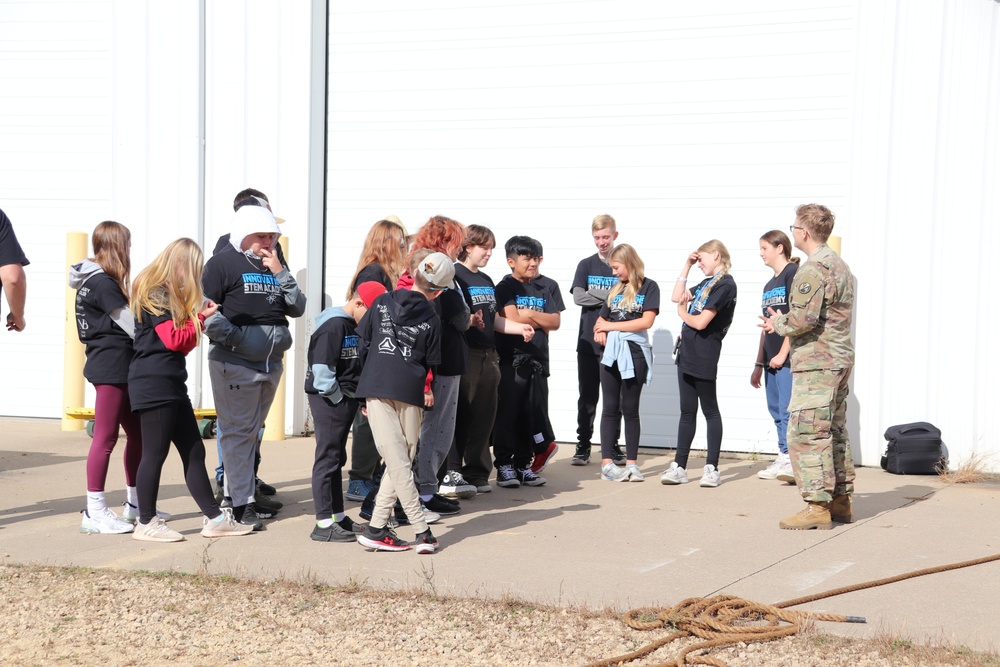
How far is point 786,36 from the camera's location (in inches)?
392

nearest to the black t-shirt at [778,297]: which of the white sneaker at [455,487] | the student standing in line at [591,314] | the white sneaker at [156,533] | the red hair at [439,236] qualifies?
the student standing in line at [591,314]

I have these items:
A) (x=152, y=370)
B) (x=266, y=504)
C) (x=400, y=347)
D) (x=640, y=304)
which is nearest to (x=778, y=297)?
(x=640, y=304)

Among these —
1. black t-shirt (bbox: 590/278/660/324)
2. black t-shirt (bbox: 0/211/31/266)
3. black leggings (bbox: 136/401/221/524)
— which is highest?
black t-shirt (bbox: 0/211/31/266)

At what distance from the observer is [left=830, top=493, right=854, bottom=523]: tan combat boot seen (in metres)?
6.89

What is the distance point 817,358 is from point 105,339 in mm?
4200

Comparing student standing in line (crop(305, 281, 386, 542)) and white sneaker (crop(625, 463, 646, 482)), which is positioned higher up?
student standing in line (crop(305, 281, 386, 542))

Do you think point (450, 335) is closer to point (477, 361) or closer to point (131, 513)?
point (477, 361)

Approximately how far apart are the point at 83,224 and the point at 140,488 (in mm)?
6456

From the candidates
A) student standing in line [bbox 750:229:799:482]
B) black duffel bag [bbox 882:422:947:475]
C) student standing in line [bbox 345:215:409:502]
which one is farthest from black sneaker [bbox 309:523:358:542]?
black duffel bag [bbox 882:422:947:475]

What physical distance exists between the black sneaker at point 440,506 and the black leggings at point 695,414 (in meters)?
2.06

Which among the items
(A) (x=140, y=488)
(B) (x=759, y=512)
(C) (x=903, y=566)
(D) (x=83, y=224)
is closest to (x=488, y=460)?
(B) (x=759, y=512)

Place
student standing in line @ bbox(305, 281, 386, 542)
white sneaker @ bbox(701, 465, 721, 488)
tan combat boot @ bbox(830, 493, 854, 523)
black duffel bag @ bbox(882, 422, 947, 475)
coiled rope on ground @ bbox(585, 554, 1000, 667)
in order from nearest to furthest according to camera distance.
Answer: coiled rope on ground @ bbox(585, 554, 1000, 667), student standing in line @ bbox(305, 281, 386, 542), tan combat boot @ bbox(830, 493, 854, 523), white sneaker @ bbox(701, 465, 721, 488), black duffel bag @ bbox(882, 422, 947, 475)

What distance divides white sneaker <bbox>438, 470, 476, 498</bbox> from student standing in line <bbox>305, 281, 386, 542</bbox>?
129 cm

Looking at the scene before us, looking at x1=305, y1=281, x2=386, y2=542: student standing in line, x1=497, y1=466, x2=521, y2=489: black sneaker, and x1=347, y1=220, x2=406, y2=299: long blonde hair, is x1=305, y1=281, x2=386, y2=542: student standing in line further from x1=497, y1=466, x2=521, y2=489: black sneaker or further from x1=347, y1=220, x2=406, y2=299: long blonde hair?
x1=497, y1=466, x2=521, y2=489: black sneaker
